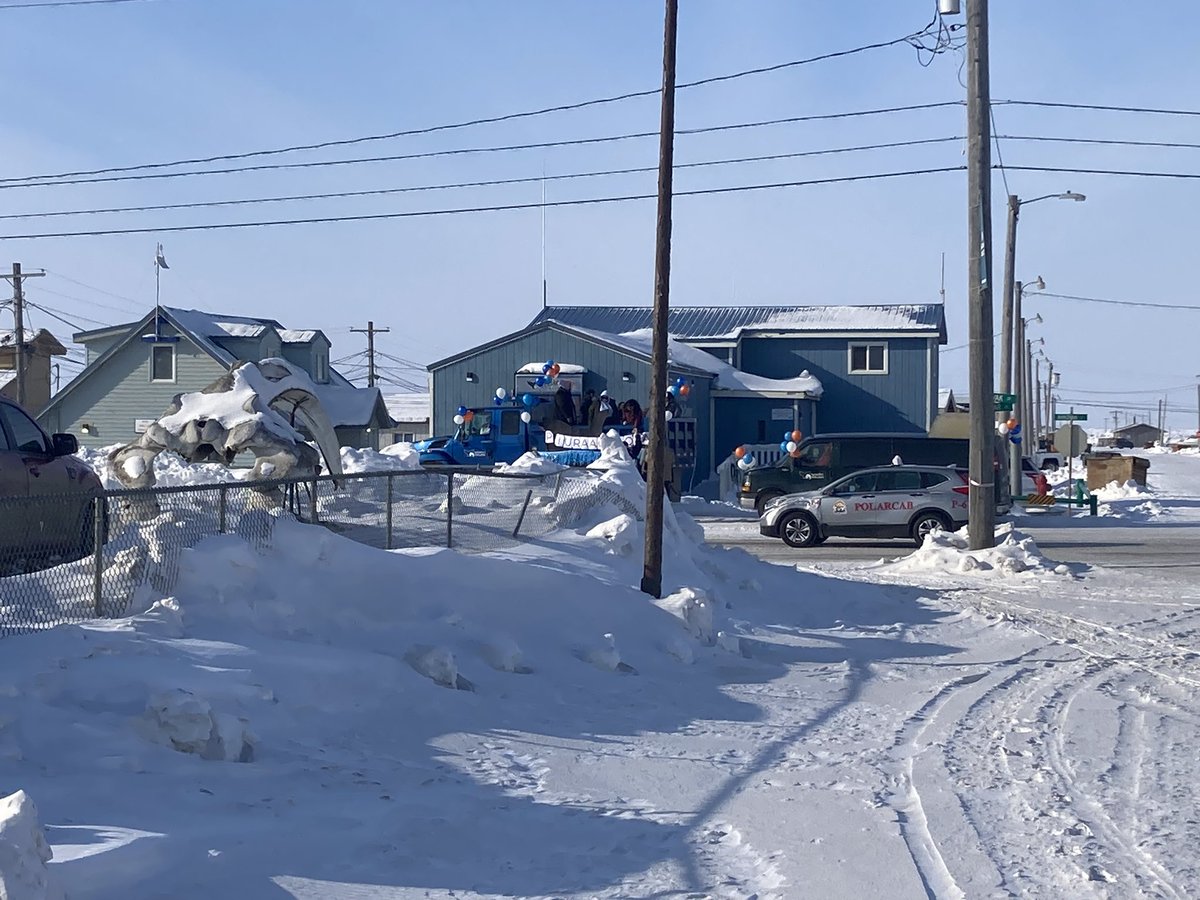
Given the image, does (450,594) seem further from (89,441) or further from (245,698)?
(89,441)

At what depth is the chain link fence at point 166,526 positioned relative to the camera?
8281 mm

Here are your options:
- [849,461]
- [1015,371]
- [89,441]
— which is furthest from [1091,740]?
[89,441]

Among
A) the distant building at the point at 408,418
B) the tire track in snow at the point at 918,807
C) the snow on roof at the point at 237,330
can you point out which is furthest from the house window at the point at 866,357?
the tire track in snow at the point at 918,807

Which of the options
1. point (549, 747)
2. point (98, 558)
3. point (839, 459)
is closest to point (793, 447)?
point (839, 459)

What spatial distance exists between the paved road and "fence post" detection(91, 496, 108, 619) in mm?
14590

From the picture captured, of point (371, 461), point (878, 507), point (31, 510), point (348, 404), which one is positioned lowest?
point (878, 507)

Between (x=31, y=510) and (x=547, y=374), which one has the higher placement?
(x=547, y=374)

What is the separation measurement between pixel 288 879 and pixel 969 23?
61.6 ft

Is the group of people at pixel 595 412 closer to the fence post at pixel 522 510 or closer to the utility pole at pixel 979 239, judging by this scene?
the utility pole at pixel 979 239

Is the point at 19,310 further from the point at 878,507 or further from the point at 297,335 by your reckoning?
the point at 878,507

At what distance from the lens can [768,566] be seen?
17.4 metres

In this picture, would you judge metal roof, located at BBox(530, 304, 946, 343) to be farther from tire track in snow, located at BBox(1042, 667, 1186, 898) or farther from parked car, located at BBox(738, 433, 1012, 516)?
tire track in snow, located at BBox(1042, 667, 1186, 898)

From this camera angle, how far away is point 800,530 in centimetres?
2534

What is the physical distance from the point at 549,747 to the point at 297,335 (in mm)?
44854
